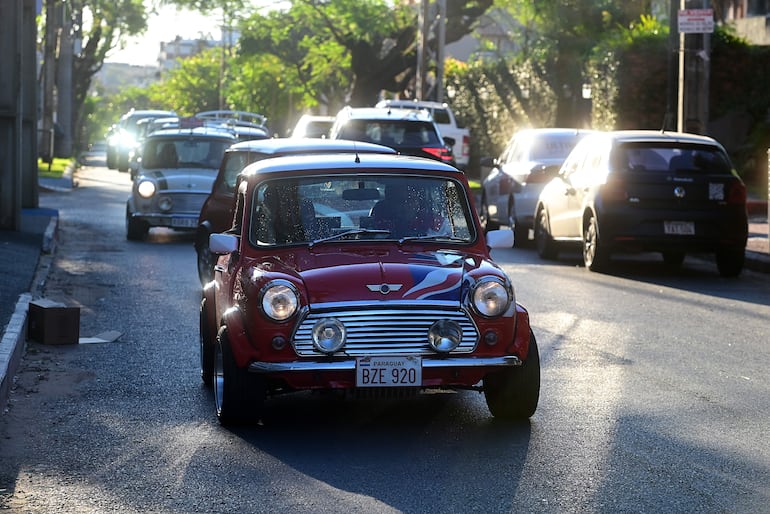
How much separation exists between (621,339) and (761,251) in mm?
8123

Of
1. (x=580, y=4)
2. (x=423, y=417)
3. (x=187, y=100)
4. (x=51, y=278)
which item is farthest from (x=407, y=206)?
(x=187, y=100)

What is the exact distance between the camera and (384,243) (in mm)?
8836

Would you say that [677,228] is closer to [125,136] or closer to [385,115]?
[385,115]

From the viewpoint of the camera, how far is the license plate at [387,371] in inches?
314

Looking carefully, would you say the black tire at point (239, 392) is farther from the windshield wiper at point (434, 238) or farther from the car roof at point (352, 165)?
the car roof at point (352, 165)

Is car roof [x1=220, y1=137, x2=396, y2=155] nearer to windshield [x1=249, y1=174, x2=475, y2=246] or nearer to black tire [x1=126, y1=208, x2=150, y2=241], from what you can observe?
windshield [x1=249, y1=174, x2=475, y2=246]

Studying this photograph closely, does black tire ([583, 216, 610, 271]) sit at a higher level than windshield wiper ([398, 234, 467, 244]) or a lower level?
lower

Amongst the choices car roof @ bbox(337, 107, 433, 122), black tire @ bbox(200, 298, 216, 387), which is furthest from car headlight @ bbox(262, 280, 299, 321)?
car roof @ bbox(337, 107, 433, 122)

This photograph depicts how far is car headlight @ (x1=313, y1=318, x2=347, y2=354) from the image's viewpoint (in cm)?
800

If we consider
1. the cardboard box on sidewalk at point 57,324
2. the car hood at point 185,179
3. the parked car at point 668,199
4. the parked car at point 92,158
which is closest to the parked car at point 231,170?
the cardboard box on sidewalk at point 57,324

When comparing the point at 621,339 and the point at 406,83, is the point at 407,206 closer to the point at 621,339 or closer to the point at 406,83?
the point at 621,339

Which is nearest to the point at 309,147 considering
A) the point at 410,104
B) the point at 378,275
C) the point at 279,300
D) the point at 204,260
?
the point at 204,260

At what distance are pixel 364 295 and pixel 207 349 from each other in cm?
202

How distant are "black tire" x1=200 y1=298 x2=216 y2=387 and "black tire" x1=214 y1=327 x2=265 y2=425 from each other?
132cm
